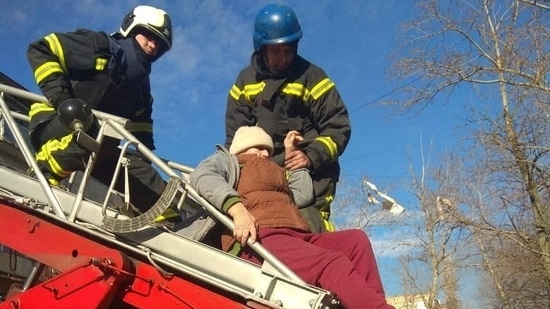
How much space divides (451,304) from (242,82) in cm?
3034

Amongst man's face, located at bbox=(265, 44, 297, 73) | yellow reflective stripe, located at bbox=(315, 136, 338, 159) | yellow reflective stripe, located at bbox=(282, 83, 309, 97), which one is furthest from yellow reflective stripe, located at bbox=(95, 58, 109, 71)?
yellow reflective stripe, located at bbox=(315, 136, 338, 159)

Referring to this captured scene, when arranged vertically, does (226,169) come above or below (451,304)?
below

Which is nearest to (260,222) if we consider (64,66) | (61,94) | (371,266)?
(371,266)

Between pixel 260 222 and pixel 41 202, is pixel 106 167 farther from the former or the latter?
pixel 260 222

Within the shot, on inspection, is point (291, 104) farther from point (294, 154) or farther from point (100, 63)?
point (100, 63)

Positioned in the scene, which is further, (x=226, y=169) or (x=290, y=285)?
(x=226, y=169)

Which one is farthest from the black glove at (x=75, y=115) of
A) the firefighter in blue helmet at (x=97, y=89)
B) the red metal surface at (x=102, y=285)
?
the red metal surface at (x=102, y=285)

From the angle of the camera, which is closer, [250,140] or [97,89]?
[250,140]

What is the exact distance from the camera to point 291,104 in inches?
169

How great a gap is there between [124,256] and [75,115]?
898mm

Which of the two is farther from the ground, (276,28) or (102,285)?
(276,28)

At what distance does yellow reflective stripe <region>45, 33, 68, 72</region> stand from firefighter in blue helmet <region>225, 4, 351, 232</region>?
4.03 feet

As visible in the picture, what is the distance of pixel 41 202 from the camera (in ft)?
11.0

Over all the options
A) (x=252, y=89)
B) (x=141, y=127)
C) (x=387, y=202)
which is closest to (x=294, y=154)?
(x=252, y=89)
